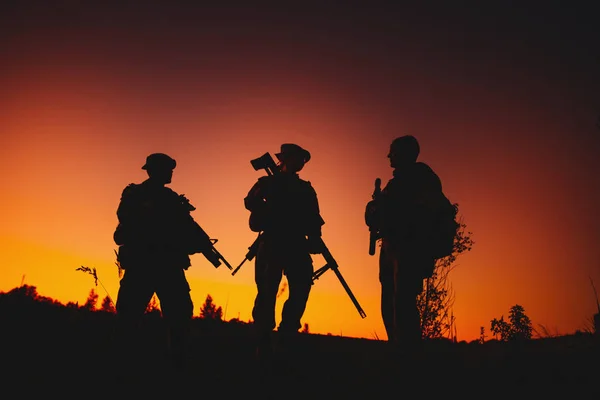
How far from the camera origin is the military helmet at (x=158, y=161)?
6.09 meters

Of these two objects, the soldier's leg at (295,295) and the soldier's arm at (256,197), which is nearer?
the soldier's leg at (295,295)

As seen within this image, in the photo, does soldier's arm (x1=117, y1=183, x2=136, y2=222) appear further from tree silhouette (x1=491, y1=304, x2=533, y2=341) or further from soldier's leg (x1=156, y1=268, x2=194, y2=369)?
tree silhouette (x1=491, y1=304, x2=533, y2=341)

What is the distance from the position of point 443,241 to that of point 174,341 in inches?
130

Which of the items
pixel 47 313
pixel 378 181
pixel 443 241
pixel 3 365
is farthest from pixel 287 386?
pixel 47 313

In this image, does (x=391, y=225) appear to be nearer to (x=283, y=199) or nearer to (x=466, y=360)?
(x=283, y=199)

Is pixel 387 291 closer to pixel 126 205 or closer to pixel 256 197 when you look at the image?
pixel 256 197

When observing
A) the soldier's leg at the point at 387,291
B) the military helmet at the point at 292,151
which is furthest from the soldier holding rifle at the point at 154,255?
the soldier's leg at the point at 387,291

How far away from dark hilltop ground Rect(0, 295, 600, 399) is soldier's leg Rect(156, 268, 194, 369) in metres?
0.33

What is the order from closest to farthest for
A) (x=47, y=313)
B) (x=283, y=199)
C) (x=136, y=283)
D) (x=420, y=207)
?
(x=420, y=207) → (x=136, y=283) → (x=283, y=199) → (x=47, y=313)

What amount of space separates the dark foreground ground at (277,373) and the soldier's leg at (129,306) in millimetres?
202

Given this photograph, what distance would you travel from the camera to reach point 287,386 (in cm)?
438

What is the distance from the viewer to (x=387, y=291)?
5.10 meters

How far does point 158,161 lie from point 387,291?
3434 millimetres

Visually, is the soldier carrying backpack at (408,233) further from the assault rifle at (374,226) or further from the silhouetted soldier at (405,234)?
the assault rifle at (374,226)
